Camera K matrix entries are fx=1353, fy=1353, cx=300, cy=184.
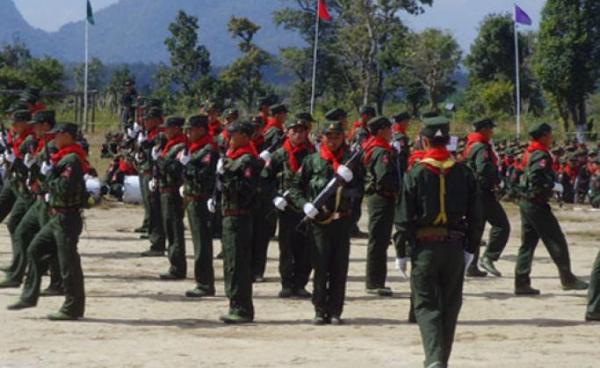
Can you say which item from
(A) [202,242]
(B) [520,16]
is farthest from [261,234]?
(B) [520,16]

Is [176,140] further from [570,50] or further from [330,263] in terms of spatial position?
[570,50]

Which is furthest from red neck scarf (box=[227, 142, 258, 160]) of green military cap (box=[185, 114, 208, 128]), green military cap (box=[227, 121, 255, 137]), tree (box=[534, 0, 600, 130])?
tree (box=[534, 0, 600, 130])

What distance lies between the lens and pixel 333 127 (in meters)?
13.5

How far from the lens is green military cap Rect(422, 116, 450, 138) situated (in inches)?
418

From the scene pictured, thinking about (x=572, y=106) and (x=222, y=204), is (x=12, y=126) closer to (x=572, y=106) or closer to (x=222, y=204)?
(x=222, y=204)

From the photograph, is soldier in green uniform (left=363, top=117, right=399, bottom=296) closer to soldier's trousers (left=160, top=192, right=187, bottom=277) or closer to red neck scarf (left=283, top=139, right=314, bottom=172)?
red neck scarf (left=283, top=139, right=314, bottom=172)

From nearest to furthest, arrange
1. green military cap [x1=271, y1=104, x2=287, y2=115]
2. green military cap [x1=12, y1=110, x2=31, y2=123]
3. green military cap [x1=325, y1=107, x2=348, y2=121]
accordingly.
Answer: green military cap [x1=325, y1=107, x2=348, y2=121], green military cap [x1=12, y1=110, x2=31, y2=123], green military cap [x1=271, y1=104, x2=287, y2=115]

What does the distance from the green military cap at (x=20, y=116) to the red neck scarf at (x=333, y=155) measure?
4485 millimetres

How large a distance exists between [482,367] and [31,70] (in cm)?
4422

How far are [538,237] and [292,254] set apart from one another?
2.89 m

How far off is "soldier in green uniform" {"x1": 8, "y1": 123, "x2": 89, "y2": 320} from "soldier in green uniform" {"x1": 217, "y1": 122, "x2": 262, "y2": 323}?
4.71 ft

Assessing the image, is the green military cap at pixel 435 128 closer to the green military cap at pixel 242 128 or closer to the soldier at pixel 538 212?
the green military cap at pixel 242 128

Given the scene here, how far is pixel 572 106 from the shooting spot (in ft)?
172

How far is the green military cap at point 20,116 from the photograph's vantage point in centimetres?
1634
